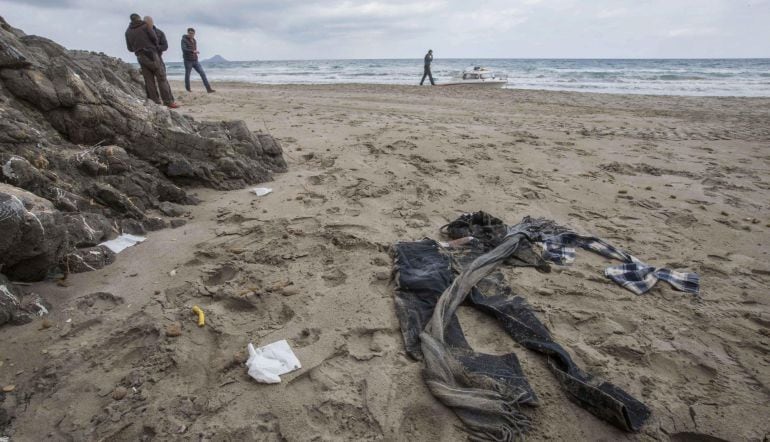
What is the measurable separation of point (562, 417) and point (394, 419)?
829 millimetres

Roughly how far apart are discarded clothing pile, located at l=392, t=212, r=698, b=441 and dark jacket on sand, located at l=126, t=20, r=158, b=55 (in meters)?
6.90

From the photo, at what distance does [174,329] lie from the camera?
226 centimetres

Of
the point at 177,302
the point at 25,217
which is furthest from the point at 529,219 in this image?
the point at 25,217

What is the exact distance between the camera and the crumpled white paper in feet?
6.53

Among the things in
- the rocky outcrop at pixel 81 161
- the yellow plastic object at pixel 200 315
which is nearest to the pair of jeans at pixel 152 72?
the rocky outcrop at pixel 81 161

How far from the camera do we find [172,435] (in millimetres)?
1709

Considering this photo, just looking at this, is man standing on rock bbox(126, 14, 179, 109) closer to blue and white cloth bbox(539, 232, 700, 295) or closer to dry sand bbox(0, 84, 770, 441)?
dry sand bbox(0, 84, 770, 441)

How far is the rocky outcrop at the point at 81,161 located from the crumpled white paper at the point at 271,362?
1.60m

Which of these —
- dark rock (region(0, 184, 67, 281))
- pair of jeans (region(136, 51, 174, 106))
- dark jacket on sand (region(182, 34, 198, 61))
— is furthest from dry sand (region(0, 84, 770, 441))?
dark jacket on sand (region(182, 34, 198, 61))

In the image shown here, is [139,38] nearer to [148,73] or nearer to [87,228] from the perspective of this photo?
[148,73]

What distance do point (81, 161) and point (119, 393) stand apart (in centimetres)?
250

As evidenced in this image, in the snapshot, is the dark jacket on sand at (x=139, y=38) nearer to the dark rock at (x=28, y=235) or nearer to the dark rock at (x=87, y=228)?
the dark rock at (x=87, y=228)

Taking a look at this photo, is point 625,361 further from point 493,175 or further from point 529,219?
point 493,175

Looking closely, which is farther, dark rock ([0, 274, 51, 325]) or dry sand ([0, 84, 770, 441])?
dark rock ([0, 274, 51, 325])
